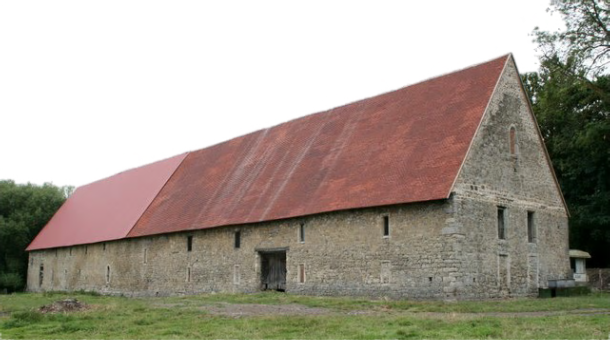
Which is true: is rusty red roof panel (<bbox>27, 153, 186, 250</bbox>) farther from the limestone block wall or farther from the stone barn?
the stone barn

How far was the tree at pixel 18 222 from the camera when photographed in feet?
161

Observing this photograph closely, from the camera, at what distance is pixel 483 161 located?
24.0m

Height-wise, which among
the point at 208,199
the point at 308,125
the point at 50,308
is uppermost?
the point at 308,125

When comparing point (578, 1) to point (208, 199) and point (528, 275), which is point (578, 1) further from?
point (208, 199)

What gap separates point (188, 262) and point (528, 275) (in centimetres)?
1583

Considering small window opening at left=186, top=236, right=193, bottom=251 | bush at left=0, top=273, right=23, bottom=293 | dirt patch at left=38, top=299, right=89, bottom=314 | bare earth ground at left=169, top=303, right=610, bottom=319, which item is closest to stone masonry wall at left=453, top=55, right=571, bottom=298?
bare earth ground at left=169, top=303, right=610, bottom=319

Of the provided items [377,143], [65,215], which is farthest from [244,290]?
[65,215]

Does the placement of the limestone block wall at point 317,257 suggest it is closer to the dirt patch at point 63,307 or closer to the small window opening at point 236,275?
the small window opening at point 236,275

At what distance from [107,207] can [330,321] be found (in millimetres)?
31089

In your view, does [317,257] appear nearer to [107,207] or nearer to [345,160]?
[345,160]

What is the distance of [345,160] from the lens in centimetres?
2781

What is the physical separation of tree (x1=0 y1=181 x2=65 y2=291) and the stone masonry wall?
37343 millimetres

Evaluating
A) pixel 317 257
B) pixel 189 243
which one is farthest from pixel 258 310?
pixel 189 243

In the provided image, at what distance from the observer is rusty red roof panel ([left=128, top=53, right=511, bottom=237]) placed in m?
24.0
